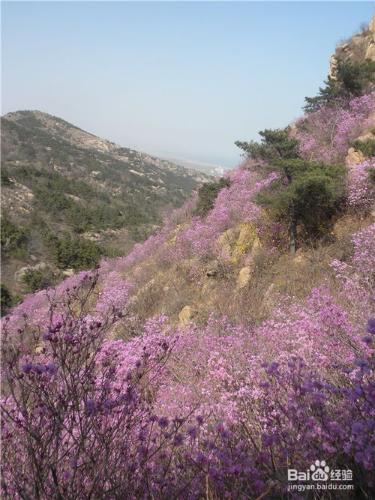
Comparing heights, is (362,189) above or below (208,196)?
above

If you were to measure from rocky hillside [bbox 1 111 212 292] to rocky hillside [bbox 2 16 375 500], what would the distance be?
14806 millimetres

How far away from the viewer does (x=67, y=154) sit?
75.9 meters

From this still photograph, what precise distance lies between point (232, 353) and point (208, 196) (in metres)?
12.1

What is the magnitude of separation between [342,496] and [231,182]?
15.6 m

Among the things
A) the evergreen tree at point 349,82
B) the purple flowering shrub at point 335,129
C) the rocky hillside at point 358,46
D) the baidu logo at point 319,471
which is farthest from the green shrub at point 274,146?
the rocky hillside at point 358,46

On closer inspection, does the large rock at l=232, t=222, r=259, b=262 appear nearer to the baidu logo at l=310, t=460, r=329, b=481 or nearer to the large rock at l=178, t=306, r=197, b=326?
the large rock at l=178, t=306, r=197, b=326

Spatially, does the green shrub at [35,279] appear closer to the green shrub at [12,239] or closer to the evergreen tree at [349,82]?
the green shrub at [12,239]

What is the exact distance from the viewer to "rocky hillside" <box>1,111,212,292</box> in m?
33.4

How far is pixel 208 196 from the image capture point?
677 inches

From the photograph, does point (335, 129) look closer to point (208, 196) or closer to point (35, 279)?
point (208, 196)

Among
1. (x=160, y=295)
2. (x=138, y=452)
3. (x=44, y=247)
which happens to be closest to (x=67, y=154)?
(x=44, y=247)

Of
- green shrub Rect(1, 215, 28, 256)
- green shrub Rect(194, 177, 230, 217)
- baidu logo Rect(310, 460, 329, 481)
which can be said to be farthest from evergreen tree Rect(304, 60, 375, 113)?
green shrub Rect(1, 215, 28, 256)

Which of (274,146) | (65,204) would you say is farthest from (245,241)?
(65,204)

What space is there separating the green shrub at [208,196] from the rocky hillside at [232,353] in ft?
0.28
